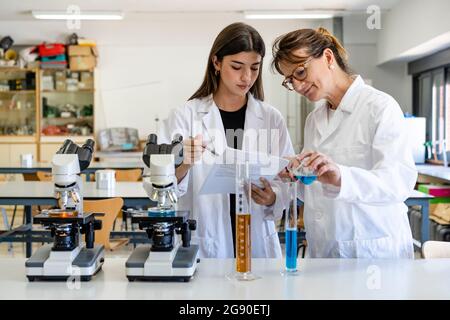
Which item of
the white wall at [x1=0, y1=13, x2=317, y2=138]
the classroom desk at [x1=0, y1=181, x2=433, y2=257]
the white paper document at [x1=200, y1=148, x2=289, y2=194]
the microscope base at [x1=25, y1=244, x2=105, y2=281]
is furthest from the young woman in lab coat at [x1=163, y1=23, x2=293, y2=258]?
the white wall at [x1=0, y1=13, x2=317, y2=138]

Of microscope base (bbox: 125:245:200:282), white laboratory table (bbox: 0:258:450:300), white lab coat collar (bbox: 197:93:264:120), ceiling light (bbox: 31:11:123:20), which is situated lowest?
white laboratory table (bbox: 0:258:450:300)

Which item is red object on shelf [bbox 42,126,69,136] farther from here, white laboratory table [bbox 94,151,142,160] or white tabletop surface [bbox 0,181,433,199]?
white tabletop surface [bbox 0,181,433,199]

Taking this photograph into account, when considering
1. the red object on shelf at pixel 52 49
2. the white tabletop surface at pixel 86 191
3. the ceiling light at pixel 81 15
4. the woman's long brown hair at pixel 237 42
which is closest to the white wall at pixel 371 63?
the ceiling light at pixel 81 15

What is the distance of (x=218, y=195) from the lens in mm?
2191

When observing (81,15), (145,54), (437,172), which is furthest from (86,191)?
(145,54)

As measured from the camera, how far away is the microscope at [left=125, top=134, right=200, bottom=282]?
157cm

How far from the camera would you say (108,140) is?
8641 mm

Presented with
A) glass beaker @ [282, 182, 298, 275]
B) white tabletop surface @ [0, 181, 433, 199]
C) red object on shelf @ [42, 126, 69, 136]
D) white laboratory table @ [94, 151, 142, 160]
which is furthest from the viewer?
red object on shelf @ [42, 126, 69, 136]

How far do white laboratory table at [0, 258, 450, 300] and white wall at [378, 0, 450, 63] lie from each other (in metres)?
4.62

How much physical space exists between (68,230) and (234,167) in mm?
539

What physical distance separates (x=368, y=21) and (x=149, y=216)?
740 centimetres

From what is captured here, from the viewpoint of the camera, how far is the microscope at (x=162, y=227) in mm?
1572

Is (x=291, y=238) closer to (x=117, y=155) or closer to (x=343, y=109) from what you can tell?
(x=343, y=109)
